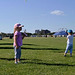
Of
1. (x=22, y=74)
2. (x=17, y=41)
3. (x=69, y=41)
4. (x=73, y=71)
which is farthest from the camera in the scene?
(x=69, y=41)

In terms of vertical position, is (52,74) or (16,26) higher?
(16,26)

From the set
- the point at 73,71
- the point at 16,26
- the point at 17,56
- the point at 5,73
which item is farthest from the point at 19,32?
the point at 73,71

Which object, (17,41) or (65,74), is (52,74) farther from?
(17,41)

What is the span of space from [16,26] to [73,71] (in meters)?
3.17

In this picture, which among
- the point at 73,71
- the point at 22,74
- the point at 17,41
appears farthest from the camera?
the point at 17,41

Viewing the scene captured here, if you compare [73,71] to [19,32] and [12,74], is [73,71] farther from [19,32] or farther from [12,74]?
[19,32]

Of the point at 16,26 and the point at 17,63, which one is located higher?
the point at 16,26

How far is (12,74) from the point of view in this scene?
6125 mm

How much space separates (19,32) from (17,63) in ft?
4.52

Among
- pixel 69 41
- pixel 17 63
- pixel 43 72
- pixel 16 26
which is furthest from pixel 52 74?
pixel 69 41

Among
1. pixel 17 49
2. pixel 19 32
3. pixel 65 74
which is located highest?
pixel 19 32

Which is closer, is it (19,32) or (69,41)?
(19,32)

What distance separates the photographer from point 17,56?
8.26 m

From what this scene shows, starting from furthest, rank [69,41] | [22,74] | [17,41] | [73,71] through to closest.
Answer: [69,41]
[17,41]
[73,71]
[22,74]
